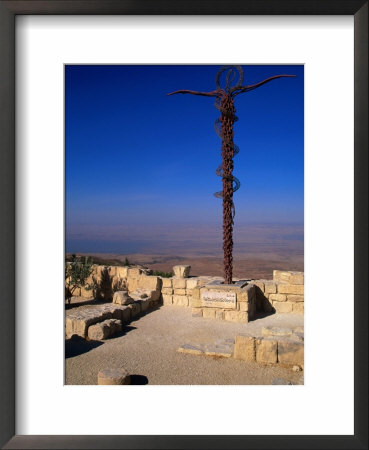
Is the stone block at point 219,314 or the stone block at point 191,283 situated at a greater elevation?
the stone block at point 191,283

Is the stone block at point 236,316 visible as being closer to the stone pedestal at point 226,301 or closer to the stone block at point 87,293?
the stone pedestal at point 226,301

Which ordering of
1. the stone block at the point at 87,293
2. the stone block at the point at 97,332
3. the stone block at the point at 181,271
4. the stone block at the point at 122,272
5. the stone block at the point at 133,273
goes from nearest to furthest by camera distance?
1. the stone block at the point at 97,332
2. the stone block at the point at 181,271
3. the stone block at the point at 133,273
4. the stone block at the point at 122,272
5. the stone block at the point at 87,293

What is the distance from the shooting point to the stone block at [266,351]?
5.34 meters

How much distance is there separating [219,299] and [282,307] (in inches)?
85.1

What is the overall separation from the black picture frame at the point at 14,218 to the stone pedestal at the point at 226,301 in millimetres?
5950

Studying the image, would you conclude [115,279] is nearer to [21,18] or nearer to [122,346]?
[122,346]

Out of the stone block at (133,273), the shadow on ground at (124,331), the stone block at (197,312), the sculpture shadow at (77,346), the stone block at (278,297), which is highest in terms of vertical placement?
the stone block at (133,273)

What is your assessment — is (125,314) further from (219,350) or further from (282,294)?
(282,294)

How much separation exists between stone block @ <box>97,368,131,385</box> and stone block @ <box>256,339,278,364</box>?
2281 millimetres

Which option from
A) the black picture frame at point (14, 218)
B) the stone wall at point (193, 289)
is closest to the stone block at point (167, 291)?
the stone wall at point (193, 289)

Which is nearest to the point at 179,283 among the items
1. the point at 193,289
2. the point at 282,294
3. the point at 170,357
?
the point at 193,289

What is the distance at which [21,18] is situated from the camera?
2.52m

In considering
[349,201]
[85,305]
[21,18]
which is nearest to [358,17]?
[349,201]

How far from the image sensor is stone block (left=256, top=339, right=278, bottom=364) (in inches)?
210
